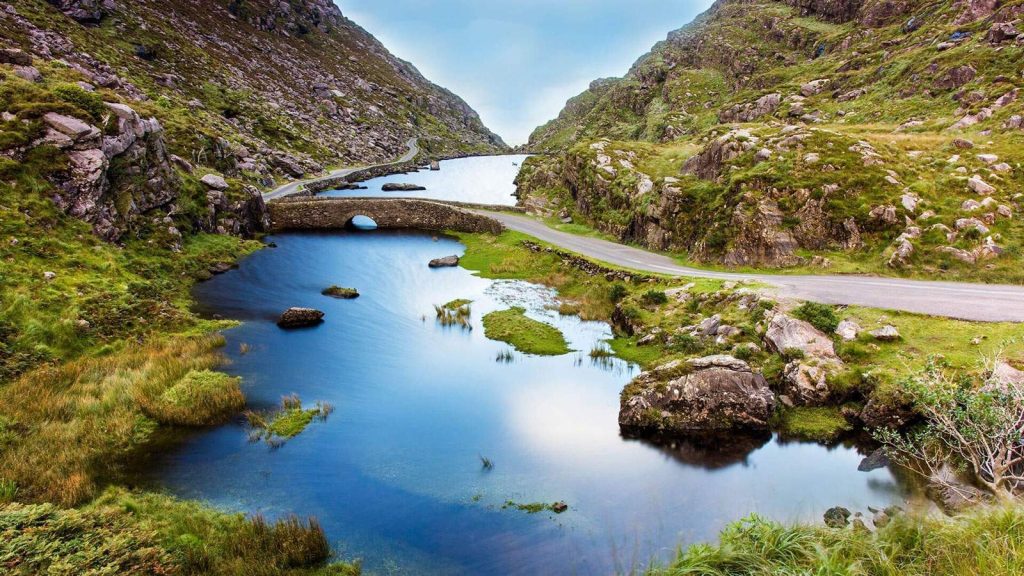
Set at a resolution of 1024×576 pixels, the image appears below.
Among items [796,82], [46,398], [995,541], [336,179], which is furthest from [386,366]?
[796,82]

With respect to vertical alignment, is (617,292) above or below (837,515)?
above

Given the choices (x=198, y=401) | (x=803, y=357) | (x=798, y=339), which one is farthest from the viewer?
(x=798, y=339)

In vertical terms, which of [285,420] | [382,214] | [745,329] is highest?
[382,214]

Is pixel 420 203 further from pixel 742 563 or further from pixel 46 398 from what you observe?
pixel 742 563

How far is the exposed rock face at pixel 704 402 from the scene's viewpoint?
23.3 m

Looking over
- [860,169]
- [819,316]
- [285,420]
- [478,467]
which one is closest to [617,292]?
[819,316]

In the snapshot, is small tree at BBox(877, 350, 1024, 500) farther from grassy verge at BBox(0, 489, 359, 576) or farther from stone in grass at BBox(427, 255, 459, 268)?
stone in grass at BBox(427, 255, 459, 268)

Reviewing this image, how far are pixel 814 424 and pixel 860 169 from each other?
30953 mm

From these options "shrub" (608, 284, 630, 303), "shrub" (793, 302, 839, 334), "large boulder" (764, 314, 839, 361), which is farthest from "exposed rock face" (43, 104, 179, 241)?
"shrub" (793, 302, 839, 334)

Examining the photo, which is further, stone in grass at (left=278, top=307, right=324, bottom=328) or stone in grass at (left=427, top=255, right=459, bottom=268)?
stone in grass at (left=427, top=255, right=459, bottom=268)

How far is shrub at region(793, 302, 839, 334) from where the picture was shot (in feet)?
85.7

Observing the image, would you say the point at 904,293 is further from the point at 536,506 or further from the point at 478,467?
the point at 478,467

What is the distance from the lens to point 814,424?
22750 mm

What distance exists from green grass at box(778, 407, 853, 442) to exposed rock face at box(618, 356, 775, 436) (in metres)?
0.99
